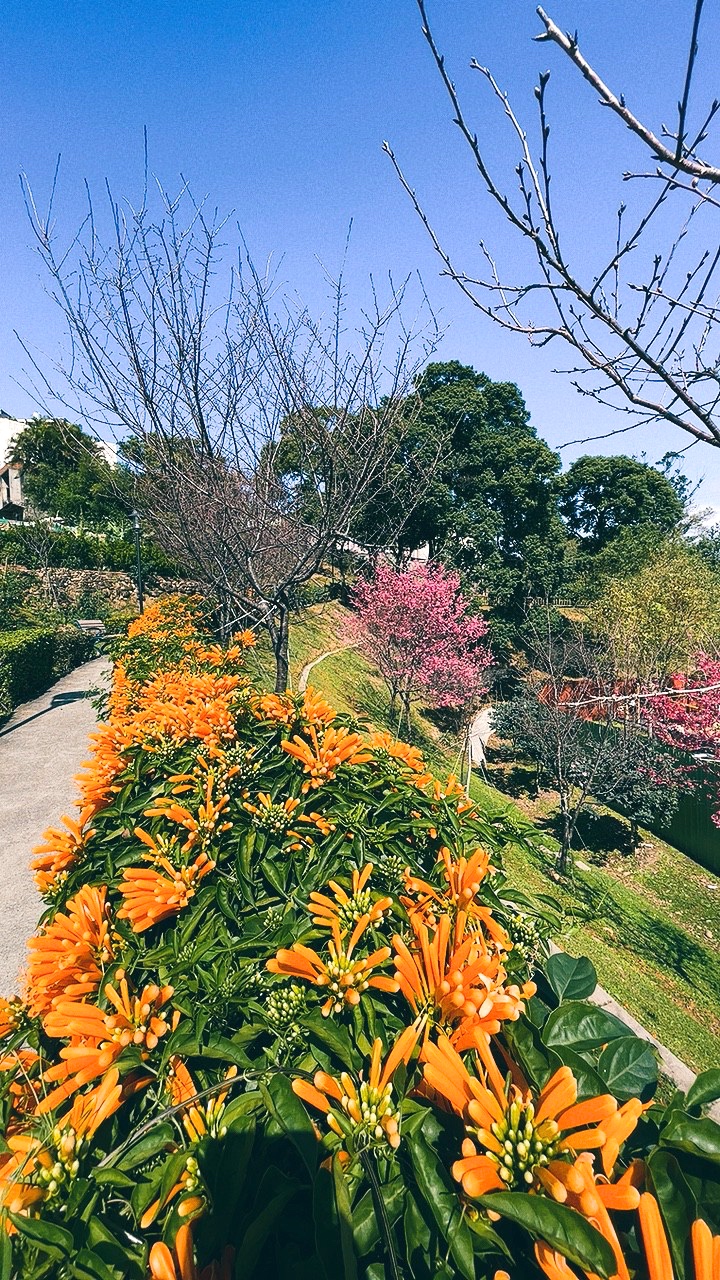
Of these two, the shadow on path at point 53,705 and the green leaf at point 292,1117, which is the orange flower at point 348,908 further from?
the shadow on path at point 53,705

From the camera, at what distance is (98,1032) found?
991 mm

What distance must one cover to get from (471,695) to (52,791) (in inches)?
499

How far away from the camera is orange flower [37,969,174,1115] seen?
928 mm

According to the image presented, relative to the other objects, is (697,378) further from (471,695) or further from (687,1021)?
(471,695)

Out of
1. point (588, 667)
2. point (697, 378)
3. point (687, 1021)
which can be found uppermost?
point (697, 378)

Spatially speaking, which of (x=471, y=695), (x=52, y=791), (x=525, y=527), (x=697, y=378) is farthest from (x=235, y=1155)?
(x=525, y=527)

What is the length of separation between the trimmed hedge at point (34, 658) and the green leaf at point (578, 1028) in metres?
10.7

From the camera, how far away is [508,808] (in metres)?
1.91

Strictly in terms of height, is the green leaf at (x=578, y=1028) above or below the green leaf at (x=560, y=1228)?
below

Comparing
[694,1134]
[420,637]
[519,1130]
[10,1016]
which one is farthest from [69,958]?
[420,637]

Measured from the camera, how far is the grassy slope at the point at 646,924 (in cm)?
615

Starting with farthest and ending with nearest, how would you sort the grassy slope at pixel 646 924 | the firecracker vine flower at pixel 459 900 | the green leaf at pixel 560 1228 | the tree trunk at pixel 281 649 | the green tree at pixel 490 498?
the green tree at pixel 490 498 < the grassy slope at pixel 646 924 < the tree trunk at pixel 281 649 < the firecracker vine flower at pixel 459 900 < the green leaf at pixel 560 1228

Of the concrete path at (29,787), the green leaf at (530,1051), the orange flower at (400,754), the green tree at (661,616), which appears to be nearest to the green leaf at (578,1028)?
the green leaf at (530,1051)

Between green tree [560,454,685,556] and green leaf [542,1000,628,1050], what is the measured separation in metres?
25.7
